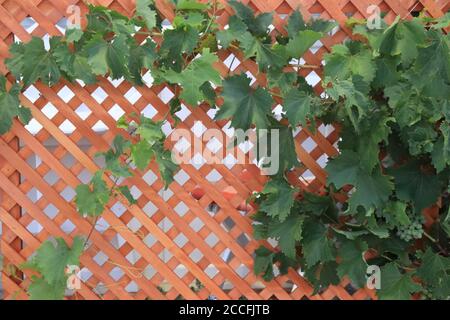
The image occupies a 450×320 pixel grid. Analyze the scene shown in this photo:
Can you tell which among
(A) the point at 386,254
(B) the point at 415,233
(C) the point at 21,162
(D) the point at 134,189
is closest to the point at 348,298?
(A) the point at 386,254

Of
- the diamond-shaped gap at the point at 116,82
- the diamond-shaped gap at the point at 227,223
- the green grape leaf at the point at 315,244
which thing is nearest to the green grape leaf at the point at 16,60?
the diamond-shaped gap at the point at 116,82

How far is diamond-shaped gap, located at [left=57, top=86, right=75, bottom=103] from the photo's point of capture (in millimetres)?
1587

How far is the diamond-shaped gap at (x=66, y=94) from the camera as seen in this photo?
5.21 feet

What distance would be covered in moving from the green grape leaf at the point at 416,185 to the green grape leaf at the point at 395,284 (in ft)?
0.76

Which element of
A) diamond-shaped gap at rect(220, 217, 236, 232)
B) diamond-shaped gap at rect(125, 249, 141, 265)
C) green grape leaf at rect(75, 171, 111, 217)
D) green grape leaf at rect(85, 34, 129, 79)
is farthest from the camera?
diamond-shaped gap at rect(220, 217, 236, 232)

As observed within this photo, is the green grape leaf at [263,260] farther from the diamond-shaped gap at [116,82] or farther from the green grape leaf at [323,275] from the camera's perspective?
the diamond-shaped gap at [116,82]

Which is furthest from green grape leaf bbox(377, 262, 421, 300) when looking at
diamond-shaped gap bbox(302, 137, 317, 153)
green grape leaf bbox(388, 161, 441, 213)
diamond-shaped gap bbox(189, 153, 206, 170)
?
diamond-shaped gap bbox(189, 153, 206, 170)

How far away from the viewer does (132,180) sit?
1621mm

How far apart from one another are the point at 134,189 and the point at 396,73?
0.93 metres

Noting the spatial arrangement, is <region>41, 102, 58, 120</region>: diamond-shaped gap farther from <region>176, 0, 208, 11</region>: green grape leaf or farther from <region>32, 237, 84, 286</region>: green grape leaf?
<region>176, 0, 208, 11</region>: green grape leaf

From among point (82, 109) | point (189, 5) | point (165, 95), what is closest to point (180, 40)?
point (189, 5)

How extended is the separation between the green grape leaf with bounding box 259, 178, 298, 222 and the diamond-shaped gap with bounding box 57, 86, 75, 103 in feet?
2.29

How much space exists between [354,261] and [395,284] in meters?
A: 0.19

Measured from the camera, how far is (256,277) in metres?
1.73
